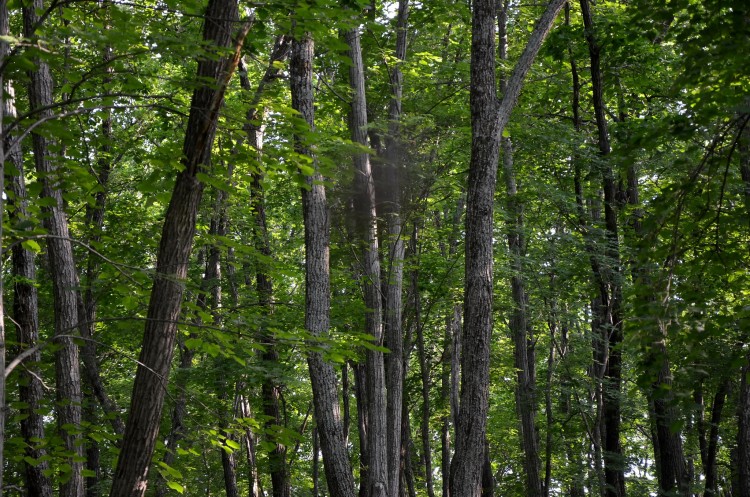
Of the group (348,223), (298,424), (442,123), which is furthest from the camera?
(298,424)

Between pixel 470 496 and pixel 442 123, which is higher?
pixel 442 123

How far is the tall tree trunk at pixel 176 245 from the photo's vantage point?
4535 mm

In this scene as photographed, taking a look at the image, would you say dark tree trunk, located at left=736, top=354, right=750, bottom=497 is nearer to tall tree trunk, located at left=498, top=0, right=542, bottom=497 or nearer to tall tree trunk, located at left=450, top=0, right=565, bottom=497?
tall tree trunk, located at left=498, top=0, right=542, bottom=497

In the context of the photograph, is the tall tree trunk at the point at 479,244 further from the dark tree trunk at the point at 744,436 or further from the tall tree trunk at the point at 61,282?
the dark tree trunk at the point at 744,436

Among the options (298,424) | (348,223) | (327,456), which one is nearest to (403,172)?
(348,223)

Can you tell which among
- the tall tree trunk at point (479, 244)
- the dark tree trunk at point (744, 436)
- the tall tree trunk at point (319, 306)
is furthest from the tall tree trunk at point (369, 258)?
the dark tree trunk at point (744, 436)

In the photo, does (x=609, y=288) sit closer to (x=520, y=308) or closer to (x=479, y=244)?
(x=520, y=308)

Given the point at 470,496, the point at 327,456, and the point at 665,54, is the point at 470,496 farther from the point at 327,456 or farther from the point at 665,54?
the point at 665,54

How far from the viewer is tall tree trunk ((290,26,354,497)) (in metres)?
8.95

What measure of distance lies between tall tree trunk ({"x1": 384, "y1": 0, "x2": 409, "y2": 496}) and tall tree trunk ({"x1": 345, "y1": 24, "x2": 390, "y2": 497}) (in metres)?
0.33

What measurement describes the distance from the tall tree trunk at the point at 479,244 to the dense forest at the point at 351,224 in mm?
28

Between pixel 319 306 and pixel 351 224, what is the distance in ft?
7.62

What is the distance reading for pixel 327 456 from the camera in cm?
898

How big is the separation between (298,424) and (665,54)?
1676cm
